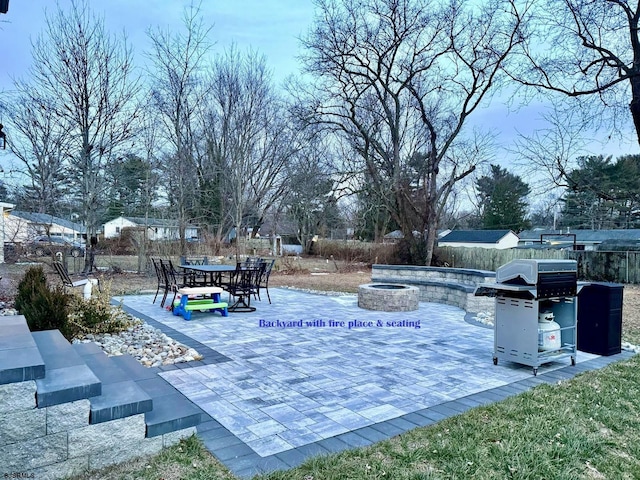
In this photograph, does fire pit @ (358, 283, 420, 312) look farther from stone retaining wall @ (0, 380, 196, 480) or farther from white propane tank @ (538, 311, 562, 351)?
stone retaining wall @ (0, 380, 196, 480)

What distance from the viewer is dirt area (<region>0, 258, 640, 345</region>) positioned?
746 centimetres

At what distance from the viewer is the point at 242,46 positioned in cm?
1789

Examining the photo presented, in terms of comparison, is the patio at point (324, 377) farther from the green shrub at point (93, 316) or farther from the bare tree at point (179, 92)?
the bare tree at point (179, 92)

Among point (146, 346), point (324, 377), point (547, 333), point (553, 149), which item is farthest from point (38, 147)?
point (553, 149)

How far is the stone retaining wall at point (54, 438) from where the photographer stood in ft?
6.64

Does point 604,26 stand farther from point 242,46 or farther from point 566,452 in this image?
point 242,46

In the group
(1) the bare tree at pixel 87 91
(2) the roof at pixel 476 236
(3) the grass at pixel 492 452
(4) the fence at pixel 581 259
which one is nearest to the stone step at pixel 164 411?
(3) the grass at pixel 492 452

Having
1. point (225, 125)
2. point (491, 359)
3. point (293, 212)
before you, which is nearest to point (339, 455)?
point (491, 359)

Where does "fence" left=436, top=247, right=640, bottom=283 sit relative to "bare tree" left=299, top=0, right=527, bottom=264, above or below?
below

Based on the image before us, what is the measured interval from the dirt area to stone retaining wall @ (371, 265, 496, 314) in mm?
1146

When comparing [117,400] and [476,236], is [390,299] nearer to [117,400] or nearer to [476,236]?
[117,400]

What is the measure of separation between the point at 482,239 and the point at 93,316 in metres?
28.4

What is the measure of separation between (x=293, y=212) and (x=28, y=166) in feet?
52.9

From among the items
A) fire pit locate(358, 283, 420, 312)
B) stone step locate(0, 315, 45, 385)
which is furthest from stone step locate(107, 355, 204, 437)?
fire pit locate(358, 283, 420, 312)
